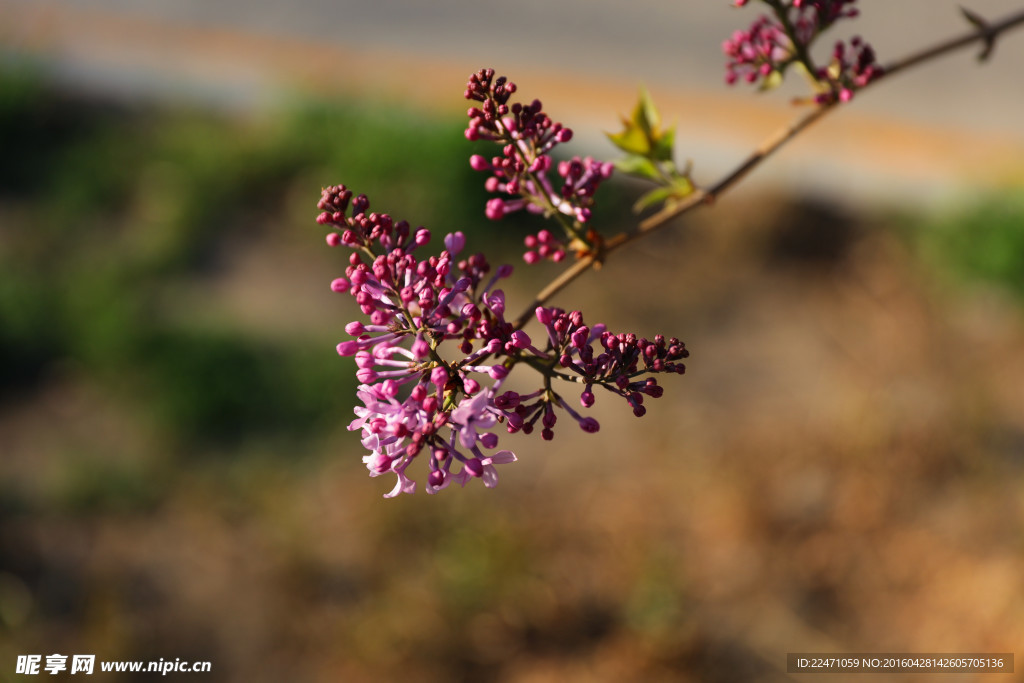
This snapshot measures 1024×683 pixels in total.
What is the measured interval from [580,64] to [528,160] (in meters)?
5.64

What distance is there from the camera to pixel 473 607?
4219 millimetres

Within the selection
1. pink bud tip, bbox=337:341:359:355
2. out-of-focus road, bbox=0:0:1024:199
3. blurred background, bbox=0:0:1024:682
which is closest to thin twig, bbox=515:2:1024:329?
pink bud tip, bbox=337:341:359:355

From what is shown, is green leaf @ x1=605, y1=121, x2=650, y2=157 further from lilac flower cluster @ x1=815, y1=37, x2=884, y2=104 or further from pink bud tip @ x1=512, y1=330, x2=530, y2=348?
pink bud tip @ x1=512, y1=330, x2=530, y2=348

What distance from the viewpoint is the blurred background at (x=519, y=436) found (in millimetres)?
4242

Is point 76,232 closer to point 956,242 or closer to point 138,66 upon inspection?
point 138,66

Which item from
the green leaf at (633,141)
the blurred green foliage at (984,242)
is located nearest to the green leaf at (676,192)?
the green leaf at (633,141)

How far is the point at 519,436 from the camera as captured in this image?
197 inches

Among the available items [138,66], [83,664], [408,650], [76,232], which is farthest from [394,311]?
[138,66]

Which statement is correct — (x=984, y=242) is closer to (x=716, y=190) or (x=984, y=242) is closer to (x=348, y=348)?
(x=716, y=190)

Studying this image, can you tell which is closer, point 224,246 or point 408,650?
point 408,650

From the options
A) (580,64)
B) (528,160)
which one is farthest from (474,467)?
(580,64)

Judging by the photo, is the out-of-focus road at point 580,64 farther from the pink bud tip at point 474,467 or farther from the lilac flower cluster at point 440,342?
the pink bud tip at point 474,467

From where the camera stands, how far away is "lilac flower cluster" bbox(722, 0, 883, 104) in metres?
1.96

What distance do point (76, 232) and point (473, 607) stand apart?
11.5 ft
